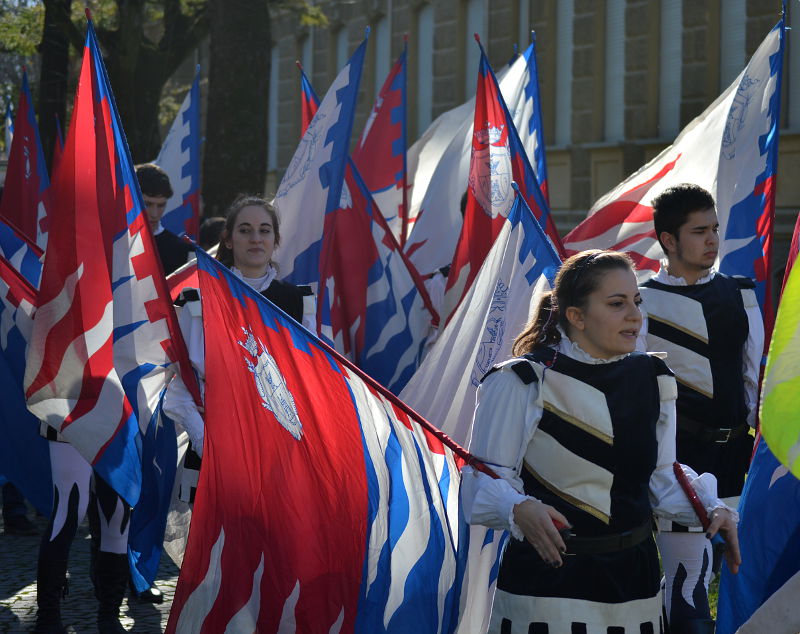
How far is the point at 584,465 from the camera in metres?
3.54

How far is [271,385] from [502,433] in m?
1.10

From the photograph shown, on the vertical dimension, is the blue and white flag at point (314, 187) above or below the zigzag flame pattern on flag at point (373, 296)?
above

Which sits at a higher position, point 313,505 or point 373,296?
point 373,296

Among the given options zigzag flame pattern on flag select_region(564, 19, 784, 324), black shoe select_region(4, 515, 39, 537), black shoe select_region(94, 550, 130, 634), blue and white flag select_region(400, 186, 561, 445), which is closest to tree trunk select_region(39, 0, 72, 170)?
black shoe select_region(4, 515, 39, 537)

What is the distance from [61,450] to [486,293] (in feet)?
5.94

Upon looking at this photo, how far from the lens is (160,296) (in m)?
5.61

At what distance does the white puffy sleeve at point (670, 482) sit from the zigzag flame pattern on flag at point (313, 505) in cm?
65

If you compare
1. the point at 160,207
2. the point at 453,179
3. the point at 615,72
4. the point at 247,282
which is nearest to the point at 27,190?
the point at 453,179

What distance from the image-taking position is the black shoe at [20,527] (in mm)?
7801

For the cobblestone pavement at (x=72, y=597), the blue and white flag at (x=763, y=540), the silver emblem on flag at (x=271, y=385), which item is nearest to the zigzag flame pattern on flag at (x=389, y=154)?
the cobblestone pavement at (x=72, y=597)

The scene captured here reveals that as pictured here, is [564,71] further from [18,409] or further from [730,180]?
[18,409]

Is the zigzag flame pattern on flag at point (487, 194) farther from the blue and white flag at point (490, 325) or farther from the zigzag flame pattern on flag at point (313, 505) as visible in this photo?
the zigzag flame pattern on flag at point (313, 505)

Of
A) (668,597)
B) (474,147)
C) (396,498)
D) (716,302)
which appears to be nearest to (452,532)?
(396,498)

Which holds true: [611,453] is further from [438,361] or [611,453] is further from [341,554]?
[438,361]
